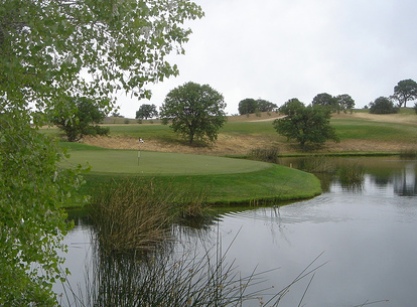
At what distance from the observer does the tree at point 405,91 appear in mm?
127125

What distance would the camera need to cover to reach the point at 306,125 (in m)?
61.3

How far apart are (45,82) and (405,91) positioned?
134 m

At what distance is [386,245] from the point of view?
13.1m

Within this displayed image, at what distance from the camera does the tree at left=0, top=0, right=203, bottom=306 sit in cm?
443

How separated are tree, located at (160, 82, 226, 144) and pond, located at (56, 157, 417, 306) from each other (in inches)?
1441

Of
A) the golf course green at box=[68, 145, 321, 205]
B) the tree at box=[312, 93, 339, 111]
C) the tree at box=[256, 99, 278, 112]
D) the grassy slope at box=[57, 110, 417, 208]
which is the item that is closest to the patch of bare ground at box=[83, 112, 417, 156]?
the grassy slope at box=[57, 110, 417, 208]

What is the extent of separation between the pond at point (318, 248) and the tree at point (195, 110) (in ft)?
120

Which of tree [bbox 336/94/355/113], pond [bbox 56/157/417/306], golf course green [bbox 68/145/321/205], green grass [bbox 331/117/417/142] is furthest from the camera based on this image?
tree [bbox 336/94/355/113]

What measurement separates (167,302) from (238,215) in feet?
34.3

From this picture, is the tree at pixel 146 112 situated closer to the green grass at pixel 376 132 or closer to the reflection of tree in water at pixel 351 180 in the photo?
the green grass at pixel 376 132

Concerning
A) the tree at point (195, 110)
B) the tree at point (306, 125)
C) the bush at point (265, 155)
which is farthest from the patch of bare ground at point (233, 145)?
the bush at point (265, 155)

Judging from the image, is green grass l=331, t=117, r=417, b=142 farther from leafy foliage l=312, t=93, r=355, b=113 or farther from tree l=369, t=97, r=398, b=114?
leafy foliage l=312, t=93, r=355, b=113

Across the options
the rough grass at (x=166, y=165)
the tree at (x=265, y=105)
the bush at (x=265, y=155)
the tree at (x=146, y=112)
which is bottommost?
the bush at (x=265, y=155)

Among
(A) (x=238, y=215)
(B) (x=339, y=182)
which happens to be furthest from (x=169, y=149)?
(A) (x=238, y=215)
